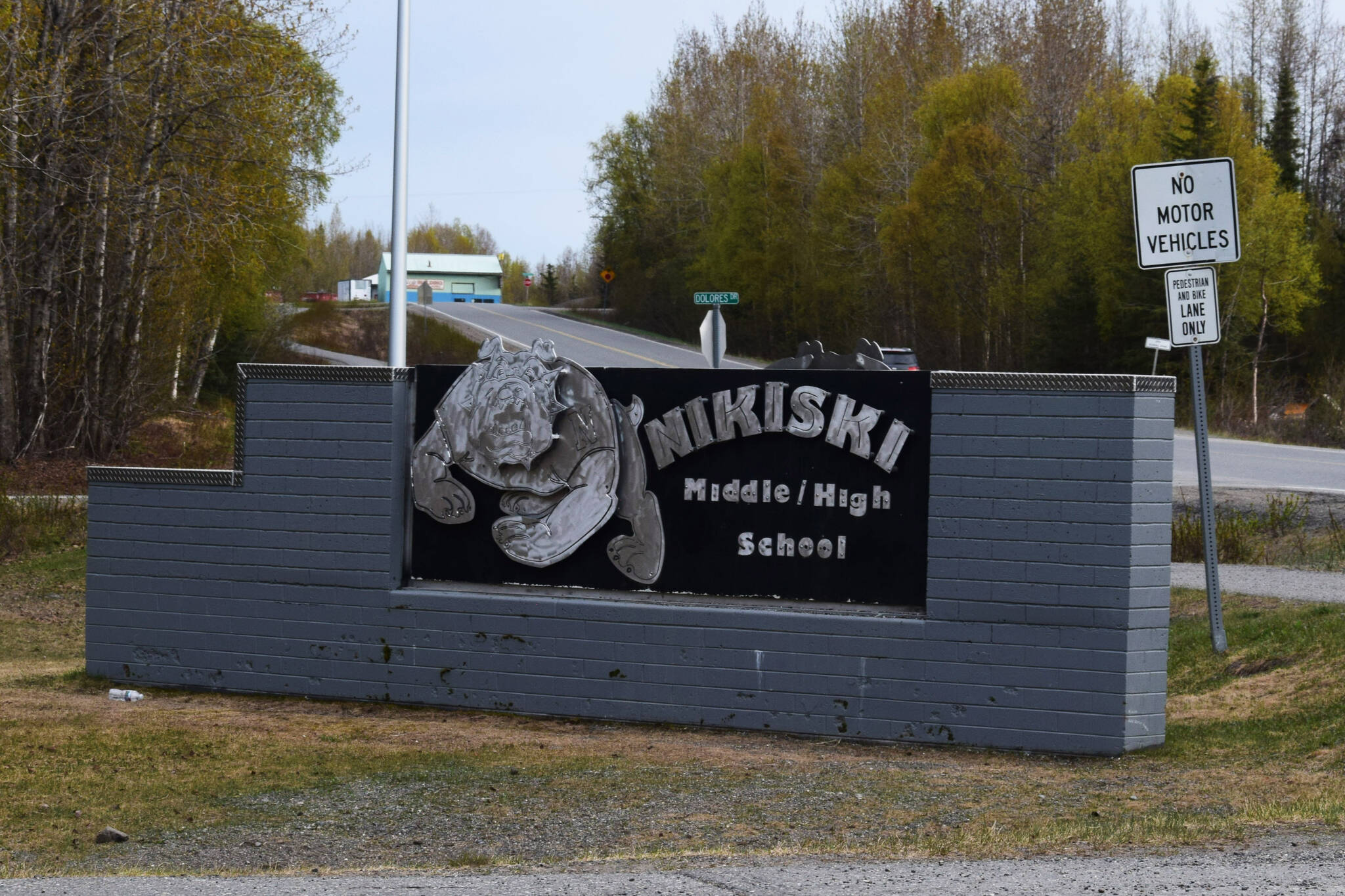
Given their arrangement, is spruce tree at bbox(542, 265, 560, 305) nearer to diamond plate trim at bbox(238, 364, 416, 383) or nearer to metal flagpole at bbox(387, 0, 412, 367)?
metal flagpole at bbox(387, 0, 412, 367)

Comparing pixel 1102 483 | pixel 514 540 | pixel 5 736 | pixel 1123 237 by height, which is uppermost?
pixel 1123 237

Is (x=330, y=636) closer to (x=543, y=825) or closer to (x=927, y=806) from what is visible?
(x=543, y=825)

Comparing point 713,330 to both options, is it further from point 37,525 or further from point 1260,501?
point 37,525

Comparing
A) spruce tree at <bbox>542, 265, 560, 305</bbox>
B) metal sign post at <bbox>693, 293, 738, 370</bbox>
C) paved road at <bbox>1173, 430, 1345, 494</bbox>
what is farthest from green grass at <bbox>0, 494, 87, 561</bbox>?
spruce tree at <bbox>542, 265, 560, 305</bbox>

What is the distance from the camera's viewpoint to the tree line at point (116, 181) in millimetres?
21703

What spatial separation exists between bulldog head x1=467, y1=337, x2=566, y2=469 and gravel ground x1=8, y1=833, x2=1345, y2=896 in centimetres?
392

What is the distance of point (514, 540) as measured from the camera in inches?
338

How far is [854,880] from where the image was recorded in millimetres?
4668

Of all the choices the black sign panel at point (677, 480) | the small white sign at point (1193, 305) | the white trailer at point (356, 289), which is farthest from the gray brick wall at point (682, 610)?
the white trailer at point (356, 289)

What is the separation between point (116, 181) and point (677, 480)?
60.3 ft

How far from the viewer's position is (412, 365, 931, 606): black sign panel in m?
7.86

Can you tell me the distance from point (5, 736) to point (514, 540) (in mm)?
3151

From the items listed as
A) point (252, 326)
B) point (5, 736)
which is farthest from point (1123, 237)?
point (5, 736)

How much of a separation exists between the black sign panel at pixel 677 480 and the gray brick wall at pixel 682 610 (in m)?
0.16
